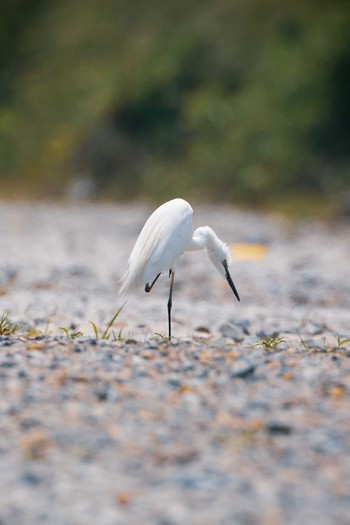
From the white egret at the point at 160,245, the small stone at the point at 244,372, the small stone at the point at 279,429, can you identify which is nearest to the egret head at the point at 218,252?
the white egret at the point at 160,245

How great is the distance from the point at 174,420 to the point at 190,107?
1126 inches

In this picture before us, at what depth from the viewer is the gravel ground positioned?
4309 millimetres

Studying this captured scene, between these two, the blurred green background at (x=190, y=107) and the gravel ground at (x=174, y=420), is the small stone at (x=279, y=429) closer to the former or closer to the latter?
the gravel ground at (x=174, y=420)

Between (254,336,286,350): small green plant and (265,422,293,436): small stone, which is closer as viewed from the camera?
(265,422,293,436): small stone

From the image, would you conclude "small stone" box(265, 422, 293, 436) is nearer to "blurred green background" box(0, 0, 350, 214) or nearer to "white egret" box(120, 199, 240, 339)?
"white egret" box(120, 199, 240, 339)

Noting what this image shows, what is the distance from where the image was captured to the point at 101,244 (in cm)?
1888

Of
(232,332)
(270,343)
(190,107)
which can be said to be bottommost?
(270,343)

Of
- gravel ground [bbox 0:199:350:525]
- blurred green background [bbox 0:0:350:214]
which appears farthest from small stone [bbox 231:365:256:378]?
blurred green background [bbox 0:0:350:214]

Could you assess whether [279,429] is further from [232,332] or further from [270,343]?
[232,332]

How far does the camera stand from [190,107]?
33.2 metres

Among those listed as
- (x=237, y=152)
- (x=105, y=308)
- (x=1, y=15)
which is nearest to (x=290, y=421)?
(x=105, y=308)

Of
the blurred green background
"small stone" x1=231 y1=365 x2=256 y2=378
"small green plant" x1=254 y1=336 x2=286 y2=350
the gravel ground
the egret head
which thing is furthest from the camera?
the blurred green background

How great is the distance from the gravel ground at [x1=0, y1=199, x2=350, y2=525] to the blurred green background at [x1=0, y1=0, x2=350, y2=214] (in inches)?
638

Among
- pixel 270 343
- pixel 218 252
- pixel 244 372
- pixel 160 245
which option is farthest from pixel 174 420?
pixel 218 252
